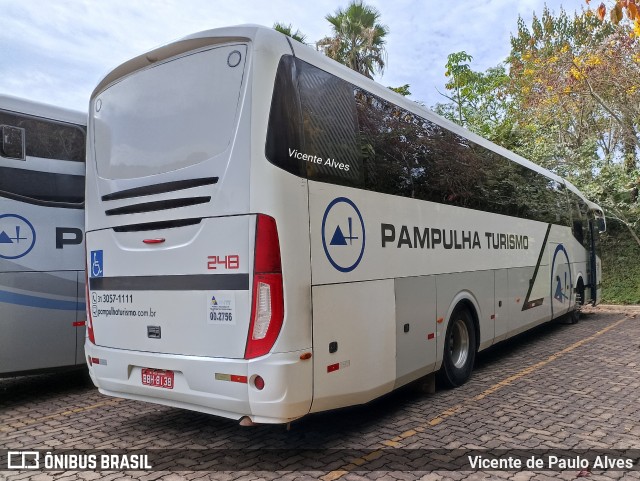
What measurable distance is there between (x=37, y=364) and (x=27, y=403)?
0.59 metres

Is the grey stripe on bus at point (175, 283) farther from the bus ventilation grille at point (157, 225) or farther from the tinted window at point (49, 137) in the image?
the tinted window at point (49, 137)

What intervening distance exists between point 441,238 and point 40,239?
5.11 meters

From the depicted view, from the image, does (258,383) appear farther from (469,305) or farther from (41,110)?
(41,110)

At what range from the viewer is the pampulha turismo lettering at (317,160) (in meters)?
4.12

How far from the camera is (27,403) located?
21.7ft

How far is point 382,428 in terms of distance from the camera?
16.8ft

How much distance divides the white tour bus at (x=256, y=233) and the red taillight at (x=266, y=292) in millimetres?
11

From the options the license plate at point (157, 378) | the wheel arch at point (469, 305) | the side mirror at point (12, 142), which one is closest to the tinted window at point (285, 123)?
the license plate at point (157, 378)

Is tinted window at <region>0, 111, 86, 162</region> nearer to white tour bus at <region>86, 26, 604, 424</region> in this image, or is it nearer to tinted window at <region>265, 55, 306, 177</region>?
white tour bus at <region>86, 26, 604, 424</region>

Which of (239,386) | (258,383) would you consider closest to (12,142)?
(239,386)

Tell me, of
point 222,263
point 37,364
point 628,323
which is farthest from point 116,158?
point 628,323

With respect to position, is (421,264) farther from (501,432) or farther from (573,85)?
(573,85)

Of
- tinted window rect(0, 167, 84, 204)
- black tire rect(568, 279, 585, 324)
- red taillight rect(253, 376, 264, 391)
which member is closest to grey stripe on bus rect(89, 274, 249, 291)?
red taillight rect(253, 376, 264, 391)

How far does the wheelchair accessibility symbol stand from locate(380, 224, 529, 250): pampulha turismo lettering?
2805 millimetres
